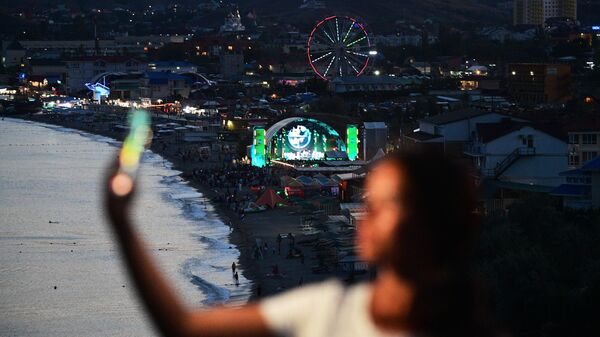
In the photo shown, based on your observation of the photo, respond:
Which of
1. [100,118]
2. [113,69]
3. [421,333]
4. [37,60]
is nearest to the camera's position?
[421,333]

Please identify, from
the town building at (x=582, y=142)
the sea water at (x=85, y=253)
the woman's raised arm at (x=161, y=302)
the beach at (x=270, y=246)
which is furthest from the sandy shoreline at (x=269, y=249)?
the woman's raised arm at (x=161, y=302)

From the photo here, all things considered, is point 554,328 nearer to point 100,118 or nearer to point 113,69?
point 100,118

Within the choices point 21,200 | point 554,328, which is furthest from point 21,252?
point 554,328

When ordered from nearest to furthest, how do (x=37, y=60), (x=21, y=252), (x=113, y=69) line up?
(x=21, y=252)
(x=113, y=69)
(x=37, y=60)

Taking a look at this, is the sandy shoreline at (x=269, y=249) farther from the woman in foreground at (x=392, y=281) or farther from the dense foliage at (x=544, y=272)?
the woman in foreground at (x=392, y=281)

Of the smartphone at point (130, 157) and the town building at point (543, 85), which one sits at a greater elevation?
the smartphone at point (130, 157)

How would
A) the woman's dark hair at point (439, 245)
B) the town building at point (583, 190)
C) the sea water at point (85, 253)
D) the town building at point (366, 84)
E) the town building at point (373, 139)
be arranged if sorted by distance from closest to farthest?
the woman's dark hair at point (439, 245)
the sea water at point (85, 253)
the town building at point (583, 190)
the town building at point (373, 139)
the town building at point (366, 84)
